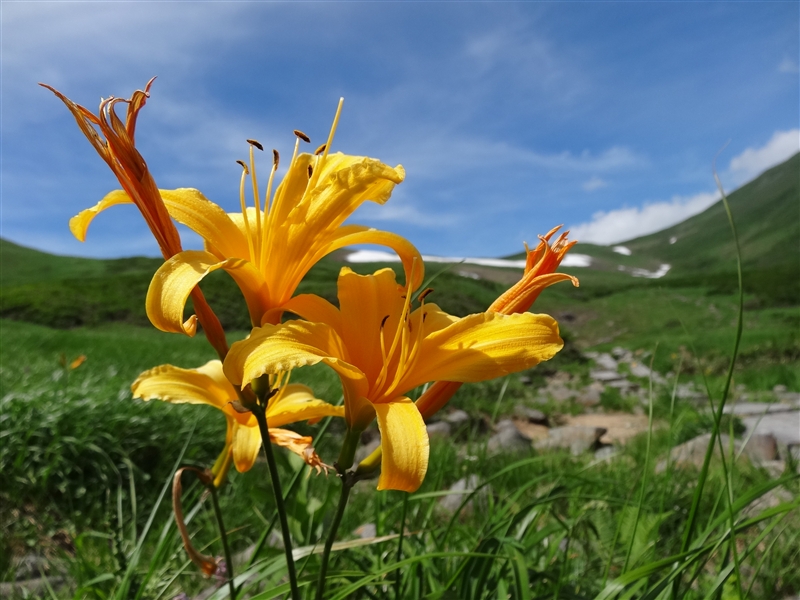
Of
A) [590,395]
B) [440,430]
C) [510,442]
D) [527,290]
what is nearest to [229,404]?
[527,290]

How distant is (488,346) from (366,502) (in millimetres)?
3007

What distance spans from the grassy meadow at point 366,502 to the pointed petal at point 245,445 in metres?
0.17

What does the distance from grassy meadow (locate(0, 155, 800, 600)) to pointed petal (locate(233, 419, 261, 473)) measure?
0.17 m

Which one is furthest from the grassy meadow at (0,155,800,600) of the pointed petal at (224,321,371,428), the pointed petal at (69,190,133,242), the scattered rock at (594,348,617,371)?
the scattered rock at (594,348,617,371)

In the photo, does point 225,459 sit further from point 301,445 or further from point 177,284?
point 177,284

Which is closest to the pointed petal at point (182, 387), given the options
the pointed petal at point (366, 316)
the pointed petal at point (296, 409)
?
the pointed petal at point (296, 409)

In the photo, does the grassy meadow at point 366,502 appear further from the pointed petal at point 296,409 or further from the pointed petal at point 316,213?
the pointed petal at point 316,213

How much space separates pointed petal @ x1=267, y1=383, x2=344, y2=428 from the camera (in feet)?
4.00

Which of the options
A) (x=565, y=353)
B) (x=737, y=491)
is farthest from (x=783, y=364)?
(x=737, y=491)

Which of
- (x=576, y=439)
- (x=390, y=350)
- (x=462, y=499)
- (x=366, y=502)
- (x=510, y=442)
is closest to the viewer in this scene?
(x=390, y=350)

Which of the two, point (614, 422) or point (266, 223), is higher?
point (266, 223)

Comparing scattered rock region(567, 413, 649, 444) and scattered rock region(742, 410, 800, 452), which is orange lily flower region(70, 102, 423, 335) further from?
scattered rock region(567, 413, 649, 444)

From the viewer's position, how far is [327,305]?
1.13 m

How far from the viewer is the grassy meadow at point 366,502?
4.93ft
